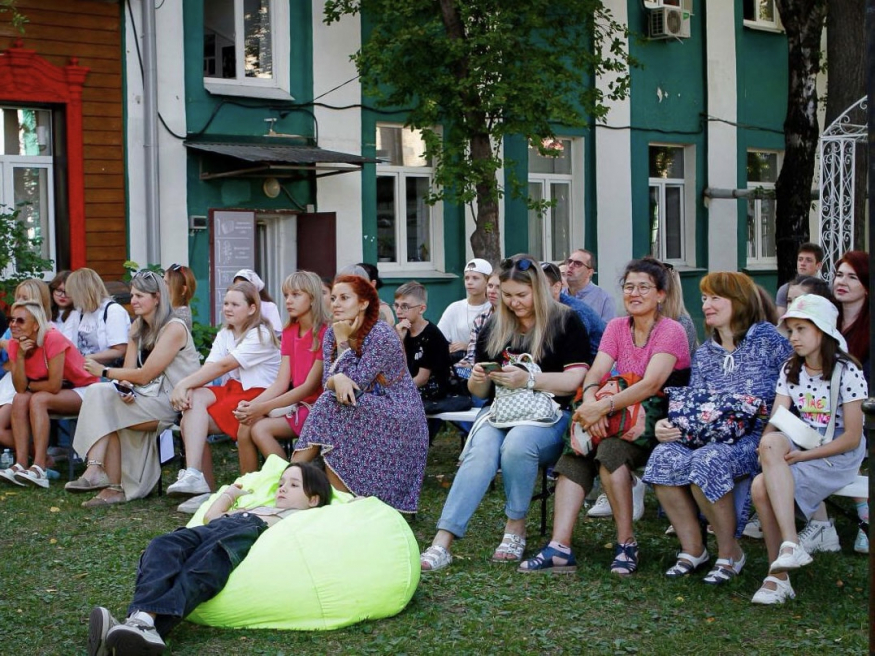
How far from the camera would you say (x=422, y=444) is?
7582 mm

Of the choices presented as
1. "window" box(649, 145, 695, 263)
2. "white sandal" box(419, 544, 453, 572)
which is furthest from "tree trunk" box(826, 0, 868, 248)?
"white sandal" box(419, 544, 453, 572)

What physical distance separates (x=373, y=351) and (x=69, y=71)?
25.3 ft

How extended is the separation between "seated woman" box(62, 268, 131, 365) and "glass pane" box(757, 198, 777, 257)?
14533mm

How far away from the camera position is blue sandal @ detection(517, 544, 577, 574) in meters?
6.44

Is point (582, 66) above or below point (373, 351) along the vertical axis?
above

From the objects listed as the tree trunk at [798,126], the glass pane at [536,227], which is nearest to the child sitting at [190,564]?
the tree trunk at [798,126]

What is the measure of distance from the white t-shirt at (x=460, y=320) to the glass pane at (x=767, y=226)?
12864 mm

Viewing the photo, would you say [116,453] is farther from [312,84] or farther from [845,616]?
[312,84]

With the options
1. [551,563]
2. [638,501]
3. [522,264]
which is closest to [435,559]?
[551,563]

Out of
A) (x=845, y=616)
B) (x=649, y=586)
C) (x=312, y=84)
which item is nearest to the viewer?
(x=845, y=616)

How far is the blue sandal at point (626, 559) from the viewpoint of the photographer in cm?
642

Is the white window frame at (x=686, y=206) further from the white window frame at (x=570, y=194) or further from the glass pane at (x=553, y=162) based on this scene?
the glass pane at (x=553, y=162)

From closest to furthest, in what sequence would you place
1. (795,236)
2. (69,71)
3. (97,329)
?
(97,329) → (69,71) → (795,236)

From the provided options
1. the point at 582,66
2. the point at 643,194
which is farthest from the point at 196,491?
the point at 643,194
